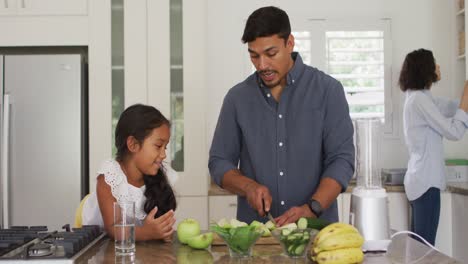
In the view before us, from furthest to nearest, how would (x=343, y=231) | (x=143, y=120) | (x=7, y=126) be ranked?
(x=7, y=126) → (x=143, y=120) → (x=343, y=231)

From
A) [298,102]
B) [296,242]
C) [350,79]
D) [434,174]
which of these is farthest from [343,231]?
[350,79]

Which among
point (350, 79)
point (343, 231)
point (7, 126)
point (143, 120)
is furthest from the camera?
point (350, 79)

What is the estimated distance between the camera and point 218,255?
5.39 ft

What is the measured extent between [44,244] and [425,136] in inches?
108

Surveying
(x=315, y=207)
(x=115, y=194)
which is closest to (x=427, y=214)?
(x=315, y=207)

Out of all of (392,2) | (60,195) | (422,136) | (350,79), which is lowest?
(60,195)

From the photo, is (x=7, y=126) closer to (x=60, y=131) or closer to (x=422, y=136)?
(x=60, y=131)

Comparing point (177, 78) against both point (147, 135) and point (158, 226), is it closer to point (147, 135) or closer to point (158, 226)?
point (147, 135)

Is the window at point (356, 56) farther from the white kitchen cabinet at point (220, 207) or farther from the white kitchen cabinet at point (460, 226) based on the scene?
the white kitchen cabinet at point (220, 207)

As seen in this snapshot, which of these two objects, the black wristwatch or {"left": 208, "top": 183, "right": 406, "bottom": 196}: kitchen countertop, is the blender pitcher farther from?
{"left": 208, "top": 183, "right": 406, "bottom": 196}: kitchen countertop

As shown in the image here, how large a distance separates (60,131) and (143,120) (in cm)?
166

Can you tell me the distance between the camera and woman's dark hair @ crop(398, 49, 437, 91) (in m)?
3.80

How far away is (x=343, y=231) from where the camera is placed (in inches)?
59.8

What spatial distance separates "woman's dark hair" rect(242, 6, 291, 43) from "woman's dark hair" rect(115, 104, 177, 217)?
44 cm
